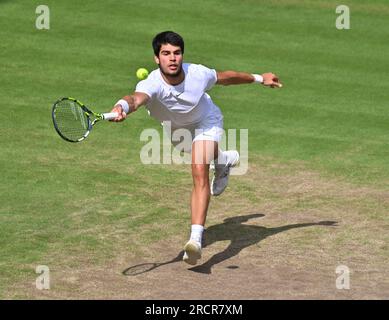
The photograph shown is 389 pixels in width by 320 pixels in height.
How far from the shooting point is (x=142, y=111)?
53.5 ft

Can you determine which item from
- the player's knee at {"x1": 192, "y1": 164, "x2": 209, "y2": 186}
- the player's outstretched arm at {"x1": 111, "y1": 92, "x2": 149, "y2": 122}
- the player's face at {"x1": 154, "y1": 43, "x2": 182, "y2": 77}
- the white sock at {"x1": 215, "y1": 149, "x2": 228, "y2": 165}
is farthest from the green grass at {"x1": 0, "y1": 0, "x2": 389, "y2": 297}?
the player's face at {"x1": 154, "y1": 43, "x2": 182, "y2": 77}

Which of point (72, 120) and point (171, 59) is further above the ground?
point (171, 59)

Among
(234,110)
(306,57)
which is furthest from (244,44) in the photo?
(234,110)

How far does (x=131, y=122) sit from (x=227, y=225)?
4.26 metres

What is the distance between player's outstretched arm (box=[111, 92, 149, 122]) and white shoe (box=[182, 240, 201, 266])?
1513mm

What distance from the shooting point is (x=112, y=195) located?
1262 cm

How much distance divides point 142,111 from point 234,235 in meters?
5.20

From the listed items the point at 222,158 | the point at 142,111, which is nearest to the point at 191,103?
the point at 222,158

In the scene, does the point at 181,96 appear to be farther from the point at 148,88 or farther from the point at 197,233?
the point at 197,233

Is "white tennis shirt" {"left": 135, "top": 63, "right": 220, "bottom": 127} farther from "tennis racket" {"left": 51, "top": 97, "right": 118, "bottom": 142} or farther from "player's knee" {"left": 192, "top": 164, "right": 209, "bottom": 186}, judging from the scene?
"tennis racket" {"left": 51, "top": 97, "right": 118, "bottom": 142}

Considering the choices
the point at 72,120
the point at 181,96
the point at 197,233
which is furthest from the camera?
the point at 181,96

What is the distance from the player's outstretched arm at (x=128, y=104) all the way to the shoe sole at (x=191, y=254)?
152cm

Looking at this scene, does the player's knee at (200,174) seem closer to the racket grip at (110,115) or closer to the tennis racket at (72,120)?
the tennis racket at (72,120)

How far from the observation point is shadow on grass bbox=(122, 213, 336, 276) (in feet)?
34.8
